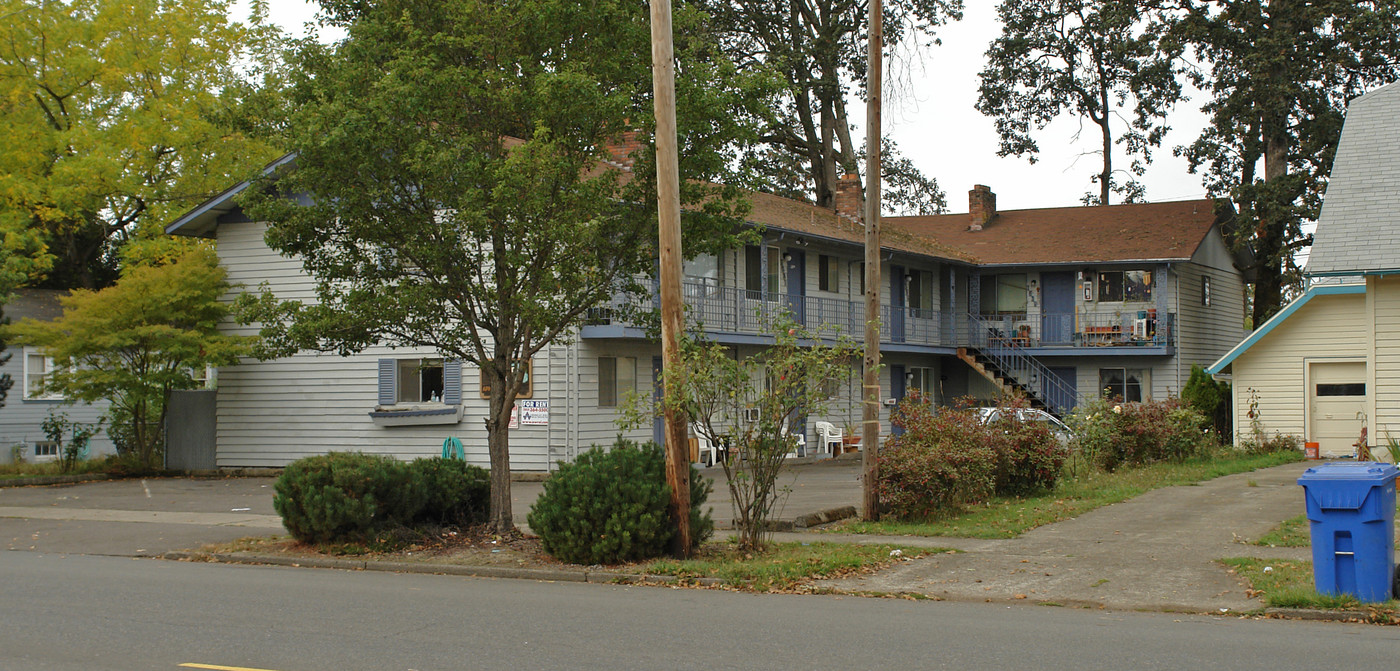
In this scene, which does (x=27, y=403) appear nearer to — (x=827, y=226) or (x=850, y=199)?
(x=827, y=226)

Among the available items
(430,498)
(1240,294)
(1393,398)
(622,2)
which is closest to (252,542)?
(430,498)

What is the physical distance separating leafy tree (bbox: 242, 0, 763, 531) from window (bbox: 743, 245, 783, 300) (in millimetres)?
14128

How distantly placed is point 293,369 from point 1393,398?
869 inches

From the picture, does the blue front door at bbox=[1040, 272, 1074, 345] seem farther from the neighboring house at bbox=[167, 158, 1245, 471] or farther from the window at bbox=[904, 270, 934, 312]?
the window at bbox=[904, 270, 934, 312]

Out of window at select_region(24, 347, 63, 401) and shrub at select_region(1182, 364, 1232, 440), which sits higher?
window at select_region(24, 347, 63, 401)

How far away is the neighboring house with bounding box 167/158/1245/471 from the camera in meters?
24.2

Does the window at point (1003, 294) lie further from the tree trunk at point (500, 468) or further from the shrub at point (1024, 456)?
the tree trunk at point (500, 468)

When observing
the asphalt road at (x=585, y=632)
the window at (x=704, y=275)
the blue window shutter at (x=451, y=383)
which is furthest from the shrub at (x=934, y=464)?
the blue window shutter at (x=451, y=383)

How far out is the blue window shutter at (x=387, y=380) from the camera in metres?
24.7

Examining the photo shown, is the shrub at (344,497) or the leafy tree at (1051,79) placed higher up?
the leafy tree at (1051,79)

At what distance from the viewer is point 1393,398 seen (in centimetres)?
2064

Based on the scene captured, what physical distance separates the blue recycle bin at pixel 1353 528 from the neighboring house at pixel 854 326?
1264 cm

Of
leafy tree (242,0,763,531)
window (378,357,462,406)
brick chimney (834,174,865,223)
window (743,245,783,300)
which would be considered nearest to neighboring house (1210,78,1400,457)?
window (743,245,783,300)

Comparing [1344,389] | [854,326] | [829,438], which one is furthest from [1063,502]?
[854,326]
